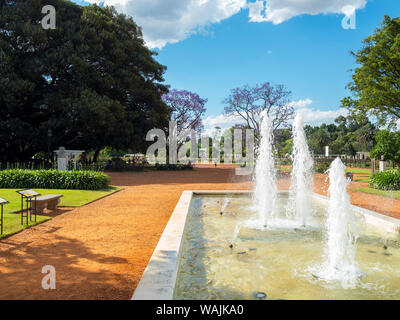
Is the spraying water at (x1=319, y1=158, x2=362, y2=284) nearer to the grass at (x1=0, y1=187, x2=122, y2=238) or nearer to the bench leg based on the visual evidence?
the grass at (x1=0, y1=187, x2=122, y2=238)

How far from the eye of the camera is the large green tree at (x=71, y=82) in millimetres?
24250

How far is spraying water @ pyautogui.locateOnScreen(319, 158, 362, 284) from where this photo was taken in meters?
4.49

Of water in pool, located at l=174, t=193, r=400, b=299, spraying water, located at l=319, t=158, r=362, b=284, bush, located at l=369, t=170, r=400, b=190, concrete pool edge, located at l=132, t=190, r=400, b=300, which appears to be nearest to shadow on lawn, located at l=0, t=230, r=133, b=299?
concrete pool edge, located at l=132, t=190, r=400, b=300

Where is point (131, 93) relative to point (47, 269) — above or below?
above

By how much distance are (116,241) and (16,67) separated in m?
24.6

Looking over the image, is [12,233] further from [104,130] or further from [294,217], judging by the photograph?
[104,130]

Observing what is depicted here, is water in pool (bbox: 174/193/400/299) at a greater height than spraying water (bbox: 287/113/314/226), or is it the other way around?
spraying water (bbox: 287/113/314/226)

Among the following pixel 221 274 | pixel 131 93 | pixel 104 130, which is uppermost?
pixel 131 93

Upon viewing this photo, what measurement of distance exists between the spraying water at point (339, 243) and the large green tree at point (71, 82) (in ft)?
72.4

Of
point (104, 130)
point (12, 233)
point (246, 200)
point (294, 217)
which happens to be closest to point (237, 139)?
point (104, 130)

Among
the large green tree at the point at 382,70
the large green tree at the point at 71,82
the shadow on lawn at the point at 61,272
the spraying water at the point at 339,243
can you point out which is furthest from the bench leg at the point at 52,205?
the large green tree at the point at 382,70

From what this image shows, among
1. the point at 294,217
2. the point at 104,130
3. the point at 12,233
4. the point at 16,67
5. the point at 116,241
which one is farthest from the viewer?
the point at 104,130

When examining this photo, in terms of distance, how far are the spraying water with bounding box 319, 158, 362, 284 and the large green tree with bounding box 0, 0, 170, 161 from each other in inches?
869

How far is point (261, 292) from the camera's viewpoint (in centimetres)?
390
